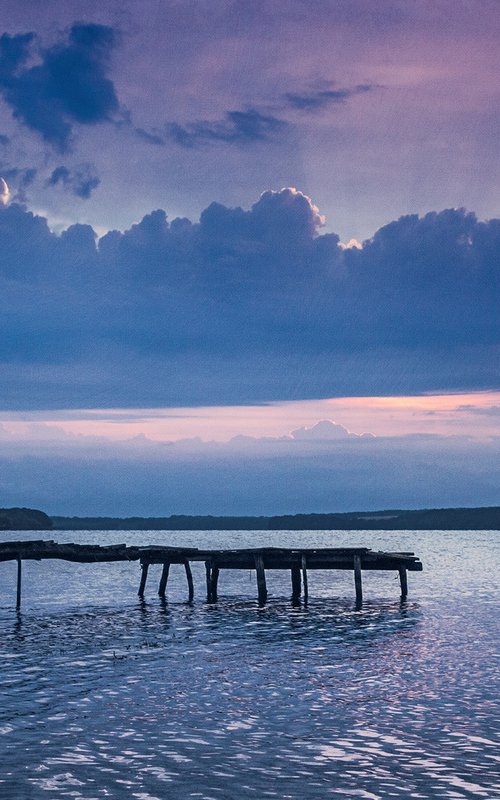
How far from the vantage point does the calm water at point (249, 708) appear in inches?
548

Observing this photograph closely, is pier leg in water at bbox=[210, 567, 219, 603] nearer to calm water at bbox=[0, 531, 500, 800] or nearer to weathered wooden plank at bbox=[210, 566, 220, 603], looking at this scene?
weathered wooden plank at bbox=[210, 566, 220, 603]

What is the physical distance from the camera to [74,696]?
2145 cm

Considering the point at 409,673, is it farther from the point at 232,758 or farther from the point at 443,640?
the point at 232,758

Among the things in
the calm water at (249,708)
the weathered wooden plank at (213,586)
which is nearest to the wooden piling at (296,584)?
the weathered wooden plank at (213,586)

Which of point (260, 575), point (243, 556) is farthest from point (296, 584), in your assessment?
point (243, 556)

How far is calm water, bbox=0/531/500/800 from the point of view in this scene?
548 inches

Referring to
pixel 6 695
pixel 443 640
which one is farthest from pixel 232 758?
pixel 443 640

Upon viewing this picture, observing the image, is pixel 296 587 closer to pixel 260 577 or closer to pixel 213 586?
pixel 213 586

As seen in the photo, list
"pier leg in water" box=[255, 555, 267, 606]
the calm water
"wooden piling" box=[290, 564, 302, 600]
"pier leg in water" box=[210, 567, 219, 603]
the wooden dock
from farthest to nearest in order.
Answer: "wooden piling" box=[290, 564, 302, 600], "pier leg in water" box=[210, 567, 219, 603], "pier leg in water" box=[255, 555, 267, 606], the wooden dock, the calm water

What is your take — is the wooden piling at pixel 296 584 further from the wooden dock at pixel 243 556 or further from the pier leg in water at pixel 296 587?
the wooden dock at pixel 243 556

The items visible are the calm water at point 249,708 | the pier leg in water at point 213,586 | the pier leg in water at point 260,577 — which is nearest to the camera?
the calm water at point 249,708

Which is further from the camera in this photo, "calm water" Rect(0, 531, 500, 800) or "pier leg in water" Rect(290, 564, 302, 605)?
"pier leg in water" Rect(290, 564, 302, 605)

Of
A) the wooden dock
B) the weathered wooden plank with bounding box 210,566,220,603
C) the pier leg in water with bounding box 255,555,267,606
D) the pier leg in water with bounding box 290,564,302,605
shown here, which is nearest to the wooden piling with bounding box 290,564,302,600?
the pier leg in water with bounding box 290,564,302,605

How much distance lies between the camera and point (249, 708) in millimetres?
19922
